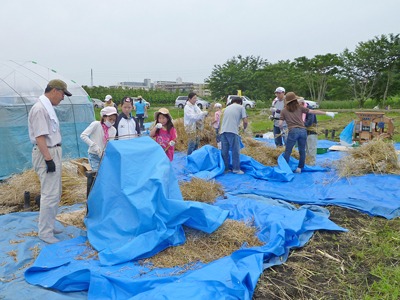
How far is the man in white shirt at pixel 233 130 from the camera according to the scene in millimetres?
6129

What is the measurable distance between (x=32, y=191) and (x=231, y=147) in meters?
3.25

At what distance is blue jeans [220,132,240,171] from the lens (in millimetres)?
6164

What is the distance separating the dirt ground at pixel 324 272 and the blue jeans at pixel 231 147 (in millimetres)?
2708

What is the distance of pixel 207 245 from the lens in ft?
10.1

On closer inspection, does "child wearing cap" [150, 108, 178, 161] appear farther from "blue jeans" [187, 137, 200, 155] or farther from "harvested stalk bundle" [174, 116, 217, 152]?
"harvested stalk bundle" [174, 116, 217, 152]

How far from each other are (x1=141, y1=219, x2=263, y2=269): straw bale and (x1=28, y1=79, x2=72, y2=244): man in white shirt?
1188 millimetres

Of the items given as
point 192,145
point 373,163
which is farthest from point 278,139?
point 373,163

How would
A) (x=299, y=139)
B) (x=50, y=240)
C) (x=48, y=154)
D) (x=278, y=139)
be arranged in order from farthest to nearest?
(x=278, y=139), (x=299, y=139), (x=50, y=240), (x=48, y=154)

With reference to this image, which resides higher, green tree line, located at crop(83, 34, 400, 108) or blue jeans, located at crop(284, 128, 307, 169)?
green tree line, located at crop(83, 34, 400, 108)

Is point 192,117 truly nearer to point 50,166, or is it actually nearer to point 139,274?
point 50,166

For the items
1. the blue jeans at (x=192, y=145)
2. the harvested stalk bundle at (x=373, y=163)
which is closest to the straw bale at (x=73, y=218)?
the blue jeans at (x=192, y=145)

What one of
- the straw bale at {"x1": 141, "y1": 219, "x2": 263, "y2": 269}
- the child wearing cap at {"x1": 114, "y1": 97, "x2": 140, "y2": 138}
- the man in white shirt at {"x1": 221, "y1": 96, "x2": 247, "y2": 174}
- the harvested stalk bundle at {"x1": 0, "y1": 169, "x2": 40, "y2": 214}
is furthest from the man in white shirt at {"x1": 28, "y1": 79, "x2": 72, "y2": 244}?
the man in white shirt at {"x1": 221, "y1": 96, "x2": 247, "y2": 174}

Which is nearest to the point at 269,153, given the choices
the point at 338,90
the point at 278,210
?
the point at 278,210

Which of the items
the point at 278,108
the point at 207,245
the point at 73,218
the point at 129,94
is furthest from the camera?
the point at 129,94
